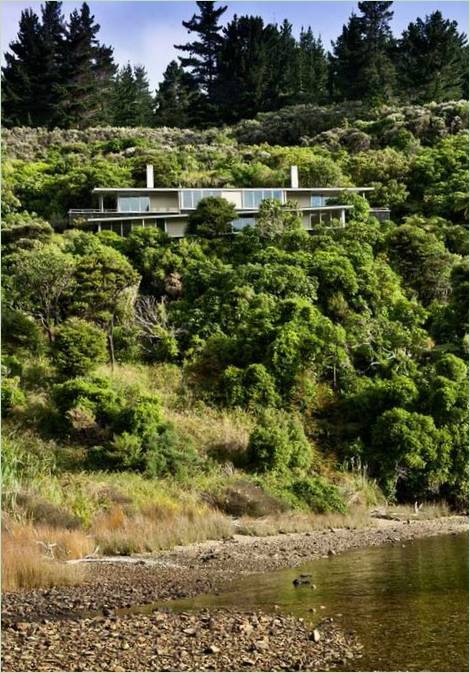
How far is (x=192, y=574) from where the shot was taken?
16703 mm

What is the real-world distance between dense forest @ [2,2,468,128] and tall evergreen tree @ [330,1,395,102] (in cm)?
11

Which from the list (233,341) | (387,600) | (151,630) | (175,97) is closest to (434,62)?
(175,97)

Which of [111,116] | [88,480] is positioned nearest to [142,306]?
[88,480]

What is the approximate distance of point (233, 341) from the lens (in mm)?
34719

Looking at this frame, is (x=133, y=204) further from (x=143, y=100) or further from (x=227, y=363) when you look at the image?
(x=143, y=100)

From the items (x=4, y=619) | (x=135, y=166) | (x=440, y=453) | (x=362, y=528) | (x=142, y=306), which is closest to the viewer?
(x=4, y=619)

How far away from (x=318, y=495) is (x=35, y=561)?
495 inches

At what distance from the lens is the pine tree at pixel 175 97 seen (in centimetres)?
7969

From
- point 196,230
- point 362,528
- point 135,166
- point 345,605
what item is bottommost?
point 362,528

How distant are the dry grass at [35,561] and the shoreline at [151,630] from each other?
452 mm

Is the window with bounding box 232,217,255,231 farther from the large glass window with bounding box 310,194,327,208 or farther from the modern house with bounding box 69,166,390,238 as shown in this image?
the large glass window with bounding box 310,194,327,208

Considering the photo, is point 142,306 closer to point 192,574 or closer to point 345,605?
point 192,574

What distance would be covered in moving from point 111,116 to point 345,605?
224 feet

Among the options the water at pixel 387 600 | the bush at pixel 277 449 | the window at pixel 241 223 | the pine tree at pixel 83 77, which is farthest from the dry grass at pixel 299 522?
the pine tree at pixel 83 77
